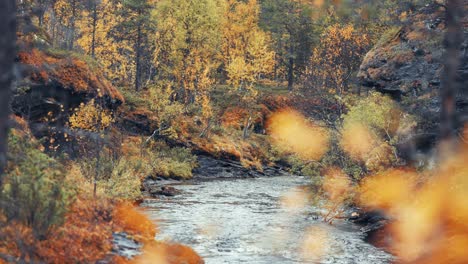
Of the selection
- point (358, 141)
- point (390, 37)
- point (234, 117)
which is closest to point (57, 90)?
point (358, 141)

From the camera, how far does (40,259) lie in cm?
1227

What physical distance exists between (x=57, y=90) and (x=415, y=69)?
76.0 feet

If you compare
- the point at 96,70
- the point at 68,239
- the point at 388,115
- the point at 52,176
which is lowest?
the point at 68,239

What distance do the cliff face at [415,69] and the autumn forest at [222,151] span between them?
11cm

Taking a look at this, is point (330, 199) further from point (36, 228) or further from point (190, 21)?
point (190, 21)

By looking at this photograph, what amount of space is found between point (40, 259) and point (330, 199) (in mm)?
18736

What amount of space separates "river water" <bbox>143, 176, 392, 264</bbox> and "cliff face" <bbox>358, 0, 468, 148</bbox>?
7.30 meters

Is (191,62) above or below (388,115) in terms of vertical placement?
above

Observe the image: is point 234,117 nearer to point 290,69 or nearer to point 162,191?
point 290,69

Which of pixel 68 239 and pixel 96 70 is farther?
pixel 96 70

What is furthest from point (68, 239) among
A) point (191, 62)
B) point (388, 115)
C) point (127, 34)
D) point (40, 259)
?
point (127, 34)

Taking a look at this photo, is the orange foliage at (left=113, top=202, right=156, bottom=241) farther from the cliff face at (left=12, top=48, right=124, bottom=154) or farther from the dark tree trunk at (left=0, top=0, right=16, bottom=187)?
the cliff face at (left=12, top=48, right=124, bottom=154)

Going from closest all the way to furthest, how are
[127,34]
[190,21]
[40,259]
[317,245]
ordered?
[40,259], [317,245], [190,21], [127,34]

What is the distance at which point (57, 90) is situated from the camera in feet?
110
